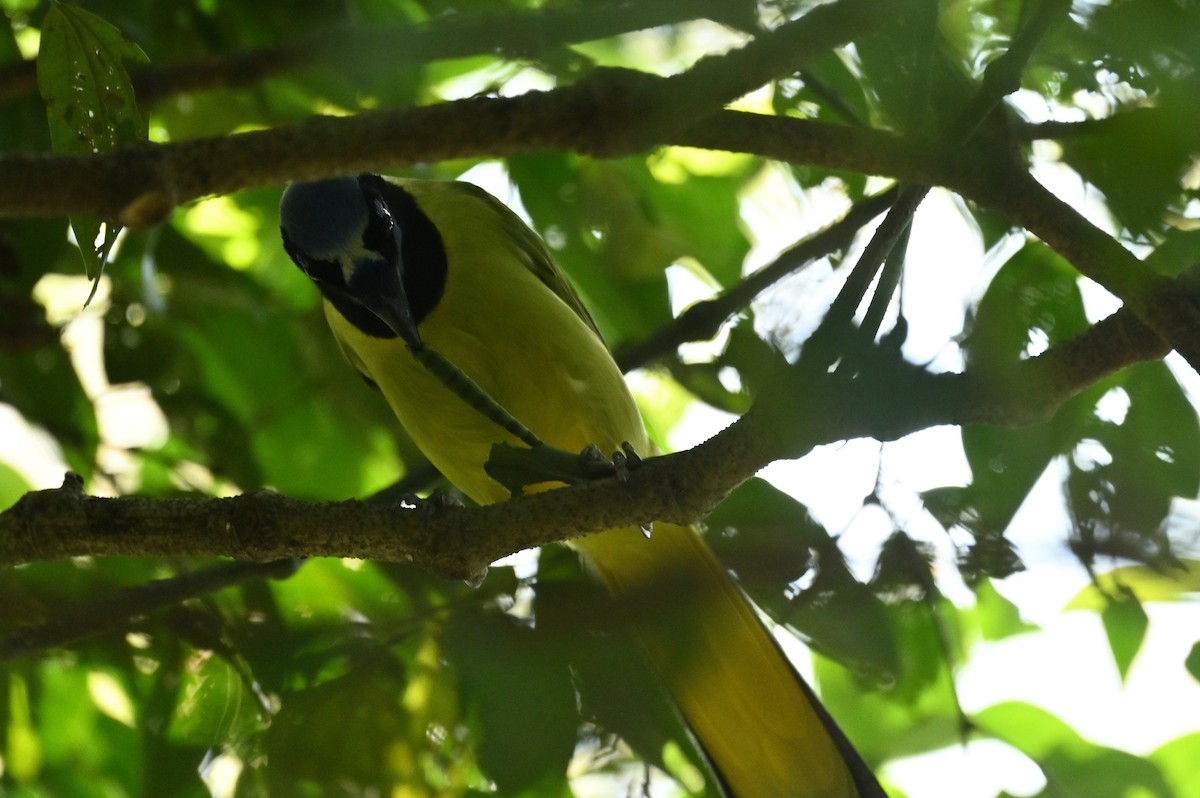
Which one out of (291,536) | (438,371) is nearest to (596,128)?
(438,371)

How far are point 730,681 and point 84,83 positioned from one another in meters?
1.42

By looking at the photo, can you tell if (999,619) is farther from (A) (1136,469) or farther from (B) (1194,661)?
(A) (1136,469)

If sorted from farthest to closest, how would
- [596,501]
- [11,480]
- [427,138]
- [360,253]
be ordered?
[11,480]
[360,253]
[596,501]
[427,138]

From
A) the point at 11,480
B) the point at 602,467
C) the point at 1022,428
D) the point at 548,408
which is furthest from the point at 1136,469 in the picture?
the point at 11,480

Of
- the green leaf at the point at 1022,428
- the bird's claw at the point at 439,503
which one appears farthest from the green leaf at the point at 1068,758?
the bird's claw at the point at 439,503

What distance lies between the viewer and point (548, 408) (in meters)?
2.13

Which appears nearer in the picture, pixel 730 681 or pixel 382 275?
pixel 382 275

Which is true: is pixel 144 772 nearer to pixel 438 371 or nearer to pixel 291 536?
pixel 291 536

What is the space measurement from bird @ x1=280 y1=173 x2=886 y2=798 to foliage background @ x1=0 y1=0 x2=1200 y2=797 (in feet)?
0.33

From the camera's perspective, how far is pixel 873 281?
1.23 m

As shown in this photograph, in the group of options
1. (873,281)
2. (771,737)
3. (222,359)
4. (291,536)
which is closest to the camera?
(873,281)

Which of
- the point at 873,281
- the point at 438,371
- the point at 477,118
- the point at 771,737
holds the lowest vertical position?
the point at 771,737

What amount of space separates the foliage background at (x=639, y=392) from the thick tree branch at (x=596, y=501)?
7 centimetres

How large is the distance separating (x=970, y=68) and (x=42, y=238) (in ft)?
5.28
